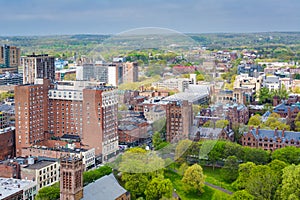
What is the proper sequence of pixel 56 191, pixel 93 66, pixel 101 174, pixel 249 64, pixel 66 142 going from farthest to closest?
pixel 249 64, pixel 66 142, pixel 101 174, pixel 56 191, pixel 93 66

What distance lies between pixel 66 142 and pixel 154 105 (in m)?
11.5

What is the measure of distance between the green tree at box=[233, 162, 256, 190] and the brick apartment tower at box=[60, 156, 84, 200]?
18.1 ft

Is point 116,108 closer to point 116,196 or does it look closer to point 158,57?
point 158,57

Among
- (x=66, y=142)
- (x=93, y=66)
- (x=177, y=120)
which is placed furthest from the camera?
(x=66, y=142)

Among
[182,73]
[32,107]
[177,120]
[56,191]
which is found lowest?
[56,191]

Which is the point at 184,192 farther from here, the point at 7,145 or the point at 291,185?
the point at 7,145

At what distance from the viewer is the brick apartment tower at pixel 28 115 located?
17797 millimetres

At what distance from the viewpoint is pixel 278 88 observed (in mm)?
33875

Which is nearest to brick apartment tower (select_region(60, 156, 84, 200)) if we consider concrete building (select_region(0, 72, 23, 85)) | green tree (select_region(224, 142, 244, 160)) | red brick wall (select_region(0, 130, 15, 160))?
green tree (select_region(224, 142, 244, 160))

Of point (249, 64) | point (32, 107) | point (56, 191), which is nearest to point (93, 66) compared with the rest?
point (56, 191)

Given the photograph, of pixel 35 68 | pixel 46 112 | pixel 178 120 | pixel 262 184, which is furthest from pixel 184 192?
pixel 35 68

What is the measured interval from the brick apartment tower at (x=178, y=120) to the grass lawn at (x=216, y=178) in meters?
8.59

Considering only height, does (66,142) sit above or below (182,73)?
below

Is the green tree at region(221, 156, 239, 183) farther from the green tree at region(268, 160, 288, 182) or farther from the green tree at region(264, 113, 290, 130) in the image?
the green tree at region(264, 113, 290, 130)
